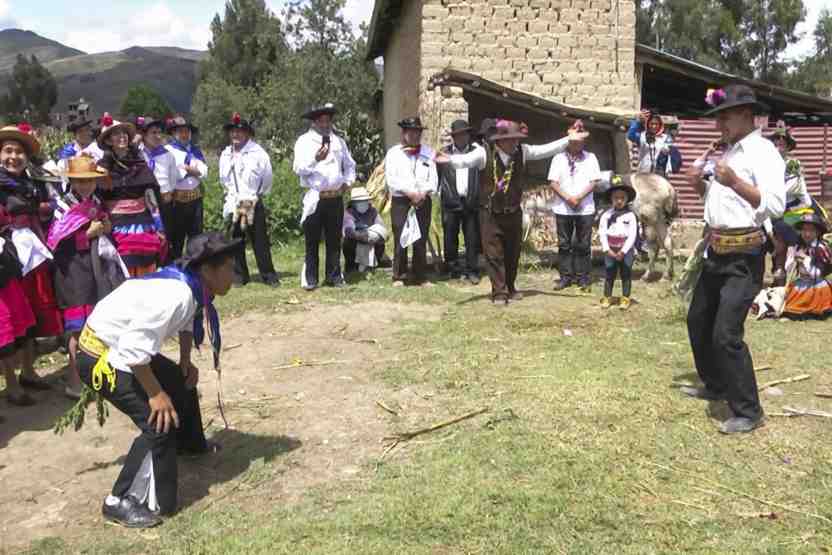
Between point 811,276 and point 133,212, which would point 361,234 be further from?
point 811,276

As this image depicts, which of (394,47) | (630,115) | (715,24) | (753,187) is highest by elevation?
(715,24)

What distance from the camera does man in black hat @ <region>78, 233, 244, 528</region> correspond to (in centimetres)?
368

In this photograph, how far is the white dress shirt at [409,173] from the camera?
8.80 metres

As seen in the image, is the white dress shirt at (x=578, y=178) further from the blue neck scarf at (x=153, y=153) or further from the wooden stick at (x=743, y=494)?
the wooden stick at (x=743, y=494)

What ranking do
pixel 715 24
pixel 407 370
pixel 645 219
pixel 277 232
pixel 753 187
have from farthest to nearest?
pixel 715 24
pixel 277 232
pixel 645 219
pixel 407 370
pixel 753 187

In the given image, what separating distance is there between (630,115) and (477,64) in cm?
274

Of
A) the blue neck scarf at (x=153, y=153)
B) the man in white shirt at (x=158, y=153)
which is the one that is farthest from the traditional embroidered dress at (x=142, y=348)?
the blue neck scarf at (x=153, y=153)

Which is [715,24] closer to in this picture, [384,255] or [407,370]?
[384,255]

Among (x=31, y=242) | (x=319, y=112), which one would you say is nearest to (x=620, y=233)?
(x=319, y=112)

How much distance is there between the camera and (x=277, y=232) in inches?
498

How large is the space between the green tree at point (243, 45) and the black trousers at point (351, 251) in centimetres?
2968

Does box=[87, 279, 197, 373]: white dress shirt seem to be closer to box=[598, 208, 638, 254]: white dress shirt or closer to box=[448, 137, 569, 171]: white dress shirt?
box=[448, 137, 569, 171]: white dress shirt

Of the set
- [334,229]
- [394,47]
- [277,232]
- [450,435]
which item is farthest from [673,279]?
[394,47]

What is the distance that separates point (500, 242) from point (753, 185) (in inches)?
148
